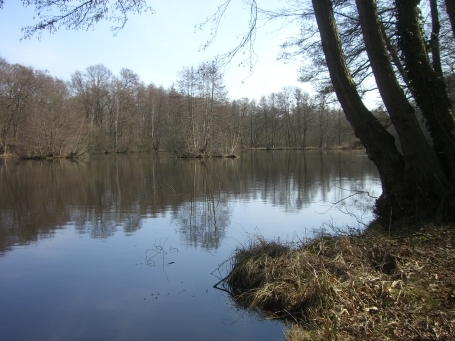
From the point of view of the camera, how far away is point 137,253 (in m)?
7.80

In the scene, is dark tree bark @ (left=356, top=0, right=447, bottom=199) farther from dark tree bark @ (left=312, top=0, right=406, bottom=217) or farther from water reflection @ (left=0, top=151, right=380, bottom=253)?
water reflection @ (left=0, top=151, right=380, bottom=253)

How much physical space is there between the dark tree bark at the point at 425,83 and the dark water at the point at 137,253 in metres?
3.07

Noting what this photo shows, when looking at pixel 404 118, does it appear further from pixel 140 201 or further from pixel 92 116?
pixel 92 116

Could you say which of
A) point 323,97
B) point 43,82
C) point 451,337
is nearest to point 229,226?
point 323,97

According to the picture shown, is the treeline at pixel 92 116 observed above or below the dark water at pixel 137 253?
above

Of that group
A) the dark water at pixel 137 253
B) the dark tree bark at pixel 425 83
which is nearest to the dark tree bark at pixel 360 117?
the dark tree bark at pixel 425 83

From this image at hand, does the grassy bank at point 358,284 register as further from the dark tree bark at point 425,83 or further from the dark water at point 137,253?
the dark tree bark at point 425,83

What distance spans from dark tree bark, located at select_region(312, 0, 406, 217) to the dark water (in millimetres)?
2081

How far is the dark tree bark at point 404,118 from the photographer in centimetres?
684

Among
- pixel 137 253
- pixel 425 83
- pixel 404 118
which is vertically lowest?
pixel 137 253

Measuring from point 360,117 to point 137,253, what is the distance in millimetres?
4951

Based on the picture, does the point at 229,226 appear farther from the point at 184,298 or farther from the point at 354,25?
the point at 354,25

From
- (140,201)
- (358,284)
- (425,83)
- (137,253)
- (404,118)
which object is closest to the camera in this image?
(358,284)

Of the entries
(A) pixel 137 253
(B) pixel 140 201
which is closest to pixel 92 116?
(B) pixel 140 201
